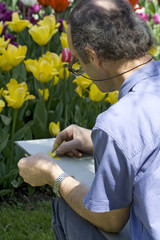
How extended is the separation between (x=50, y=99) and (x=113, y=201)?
2.06 m

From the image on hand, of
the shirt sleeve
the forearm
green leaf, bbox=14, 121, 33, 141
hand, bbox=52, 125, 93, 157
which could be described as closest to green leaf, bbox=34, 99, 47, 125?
green leaf, bbox=14, 121, 33, 141

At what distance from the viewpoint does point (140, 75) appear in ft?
5.16

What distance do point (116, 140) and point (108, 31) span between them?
447 mm

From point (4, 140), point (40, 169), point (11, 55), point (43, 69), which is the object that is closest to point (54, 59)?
point (43, 69)

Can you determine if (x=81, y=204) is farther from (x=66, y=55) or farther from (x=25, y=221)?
(x=66, y=55)

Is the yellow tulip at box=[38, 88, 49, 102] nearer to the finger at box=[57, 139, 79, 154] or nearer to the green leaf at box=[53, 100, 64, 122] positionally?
the green leaf at box=[53, 100, 64, 122]

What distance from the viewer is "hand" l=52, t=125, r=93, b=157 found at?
6.88ft

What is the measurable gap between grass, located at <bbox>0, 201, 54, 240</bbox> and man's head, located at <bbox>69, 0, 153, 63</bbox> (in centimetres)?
130

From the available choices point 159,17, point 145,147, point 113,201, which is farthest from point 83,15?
point 159,17

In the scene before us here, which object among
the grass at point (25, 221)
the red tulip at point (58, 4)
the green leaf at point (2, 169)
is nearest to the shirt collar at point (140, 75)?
the grass at point (25, 221)

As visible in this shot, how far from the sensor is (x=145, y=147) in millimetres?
1371

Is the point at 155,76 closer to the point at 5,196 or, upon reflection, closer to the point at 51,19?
the point at 5,196

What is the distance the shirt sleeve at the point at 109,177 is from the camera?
4.50 feet

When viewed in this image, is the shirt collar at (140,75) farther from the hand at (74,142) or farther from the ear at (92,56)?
the hand at (74,142)
